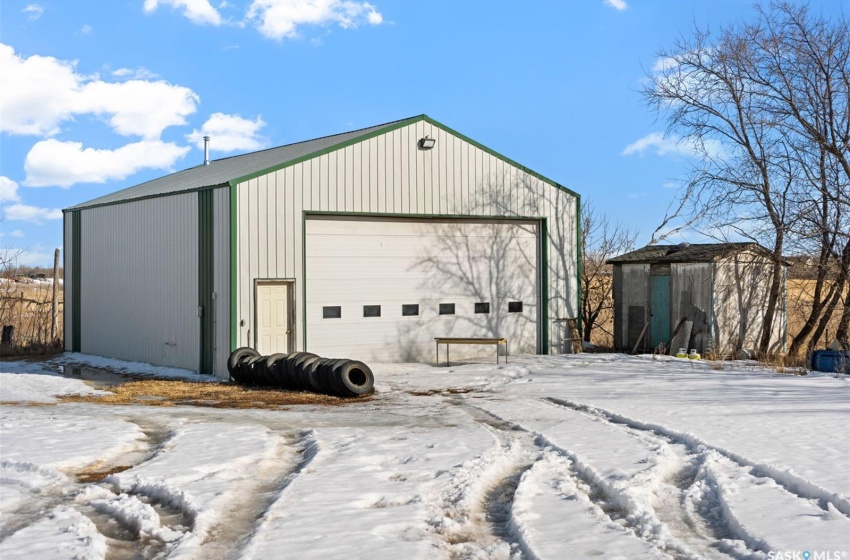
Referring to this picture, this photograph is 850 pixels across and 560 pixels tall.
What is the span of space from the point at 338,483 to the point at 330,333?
11109mm

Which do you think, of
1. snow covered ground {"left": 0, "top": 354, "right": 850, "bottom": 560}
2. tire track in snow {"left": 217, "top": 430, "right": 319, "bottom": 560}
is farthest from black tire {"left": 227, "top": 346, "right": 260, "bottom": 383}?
tire track in snow {"left": 217, "top": 430, "right": 319, "bottom": 560}

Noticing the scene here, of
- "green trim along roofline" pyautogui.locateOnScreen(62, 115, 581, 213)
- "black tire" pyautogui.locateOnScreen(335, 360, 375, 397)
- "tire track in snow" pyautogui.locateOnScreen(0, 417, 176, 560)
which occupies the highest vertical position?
"green trim along roofline" pyautogui.locateOnScreen(62, 115, 581, 213)


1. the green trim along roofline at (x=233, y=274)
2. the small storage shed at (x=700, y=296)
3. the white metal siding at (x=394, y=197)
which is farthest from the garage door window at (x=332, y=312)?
the small storage shed at (x=700, y=296)

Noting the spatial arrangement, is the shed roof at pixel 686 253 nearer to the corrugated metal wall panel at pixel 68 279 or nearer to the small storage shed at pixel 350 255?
the small storage shed at pixel 350 255

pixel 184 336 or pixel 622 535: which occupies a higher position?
pixel 184 336

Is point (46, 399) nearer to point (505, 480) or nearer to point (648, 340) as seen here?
point (505, 480)

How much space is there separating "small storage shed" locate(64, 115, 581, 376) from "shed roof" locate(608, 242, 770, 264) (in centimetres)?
205

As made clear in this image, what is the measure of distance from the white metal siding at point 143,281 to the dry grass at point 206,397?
234 centimetres

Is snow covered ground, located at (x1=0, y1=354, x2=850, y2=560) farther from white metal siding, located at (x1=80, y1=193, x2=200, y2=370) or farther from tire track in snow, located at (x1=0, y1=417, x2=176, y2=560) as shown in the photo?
white metal siding, located at (x1=80, y1=193, x2=200, y2=370)

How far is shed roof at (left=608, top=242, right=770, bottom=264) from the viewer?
2267 cm

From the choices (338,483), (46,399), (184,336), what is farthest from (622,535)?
(184,336)

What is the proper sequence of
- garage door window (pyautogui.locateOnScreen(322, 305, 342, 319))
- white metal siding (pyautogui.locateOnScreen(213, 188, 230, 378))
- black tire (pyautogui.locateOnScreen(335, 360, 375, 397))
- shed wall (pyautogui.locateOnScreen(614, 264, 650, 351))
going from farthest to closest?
shed wall (pyautogui.locateOnScreen(614, 264, 650, 351)) → garage door window (pyautogui.locateOnScreen(322, 305, 342, 319)) → white metal siding (pyautogui.locateOnScreen(213, 188, 230, 378)) → black tire (pyautogui.locateOnScreen(335, 360, 375, 397))

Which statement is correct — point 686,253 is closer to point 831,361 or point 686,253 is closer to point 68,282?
point 831,361

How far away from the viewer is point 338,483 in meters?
8.84
